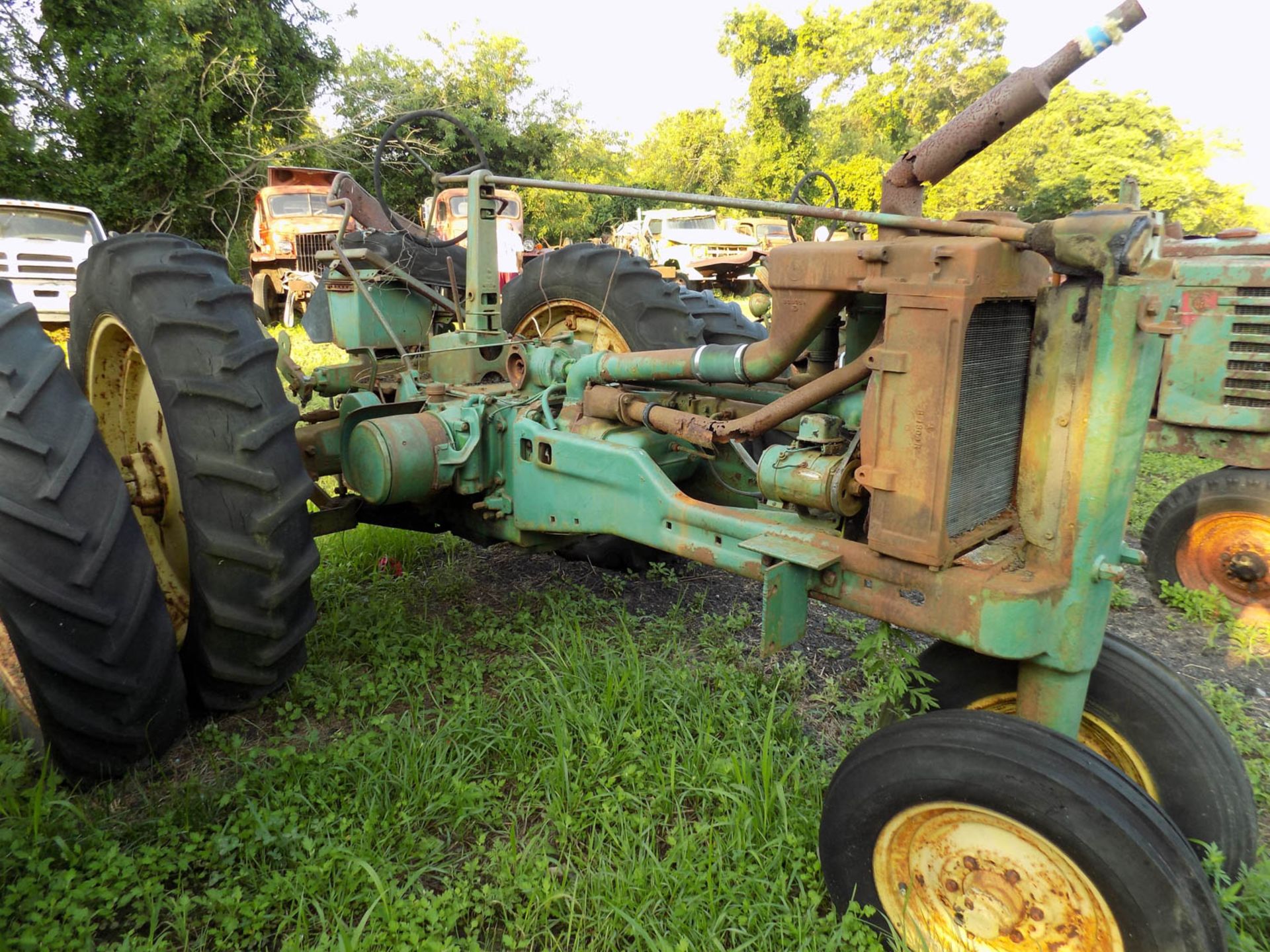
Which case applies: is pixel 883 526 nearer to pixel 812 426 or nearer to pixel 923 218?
pixel 812 426

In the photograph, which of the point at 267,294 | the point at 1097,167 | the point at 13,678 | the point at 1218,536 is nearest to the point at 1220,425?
the point at 1218,536

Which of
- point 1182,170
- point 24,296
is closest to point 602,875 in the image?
point 24,296

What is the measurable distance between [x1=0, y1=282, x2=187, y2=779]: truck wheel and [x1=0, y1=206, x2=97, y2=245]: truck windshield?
9478 millimetres

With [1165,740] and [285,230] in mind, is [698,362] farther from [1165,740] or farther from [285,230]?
[285,230]

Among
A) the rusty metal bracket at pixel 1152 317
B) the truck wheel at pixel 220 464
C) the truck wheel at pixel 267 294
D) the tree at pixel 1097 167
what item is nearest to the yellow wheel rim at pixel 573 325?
the truck wheel at pixel 220 464

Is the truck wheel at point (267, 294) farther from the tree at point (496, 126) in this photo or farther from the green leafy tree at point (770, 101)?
the green leafy tree at point (770, 101)

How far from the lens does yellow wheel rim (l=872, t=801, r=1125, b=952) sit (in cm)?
157

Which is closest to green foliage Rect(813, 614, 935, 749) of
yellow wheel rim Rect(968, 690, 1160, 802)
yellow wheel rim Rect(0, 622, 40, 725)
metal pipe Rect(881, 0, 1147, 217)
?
yellow wheel rim Rect(968, 690, 1160, 802)

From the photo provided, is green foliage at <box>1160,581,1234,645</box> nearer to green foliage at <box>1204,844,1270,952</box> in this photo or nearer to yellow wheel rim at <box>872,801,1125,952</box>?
green foliage at <box>1204,844,1270,952</box>

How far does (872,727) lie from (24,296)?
1067 centimetres

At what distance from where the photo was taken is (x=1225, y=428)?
12.5ft

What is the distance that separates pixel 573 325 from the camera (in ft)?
12.3

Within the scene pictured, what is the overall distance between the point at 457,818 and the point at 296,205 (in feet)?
41.3

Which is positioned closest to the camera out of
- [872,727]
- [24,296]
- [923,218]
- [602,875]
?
[923,218]
